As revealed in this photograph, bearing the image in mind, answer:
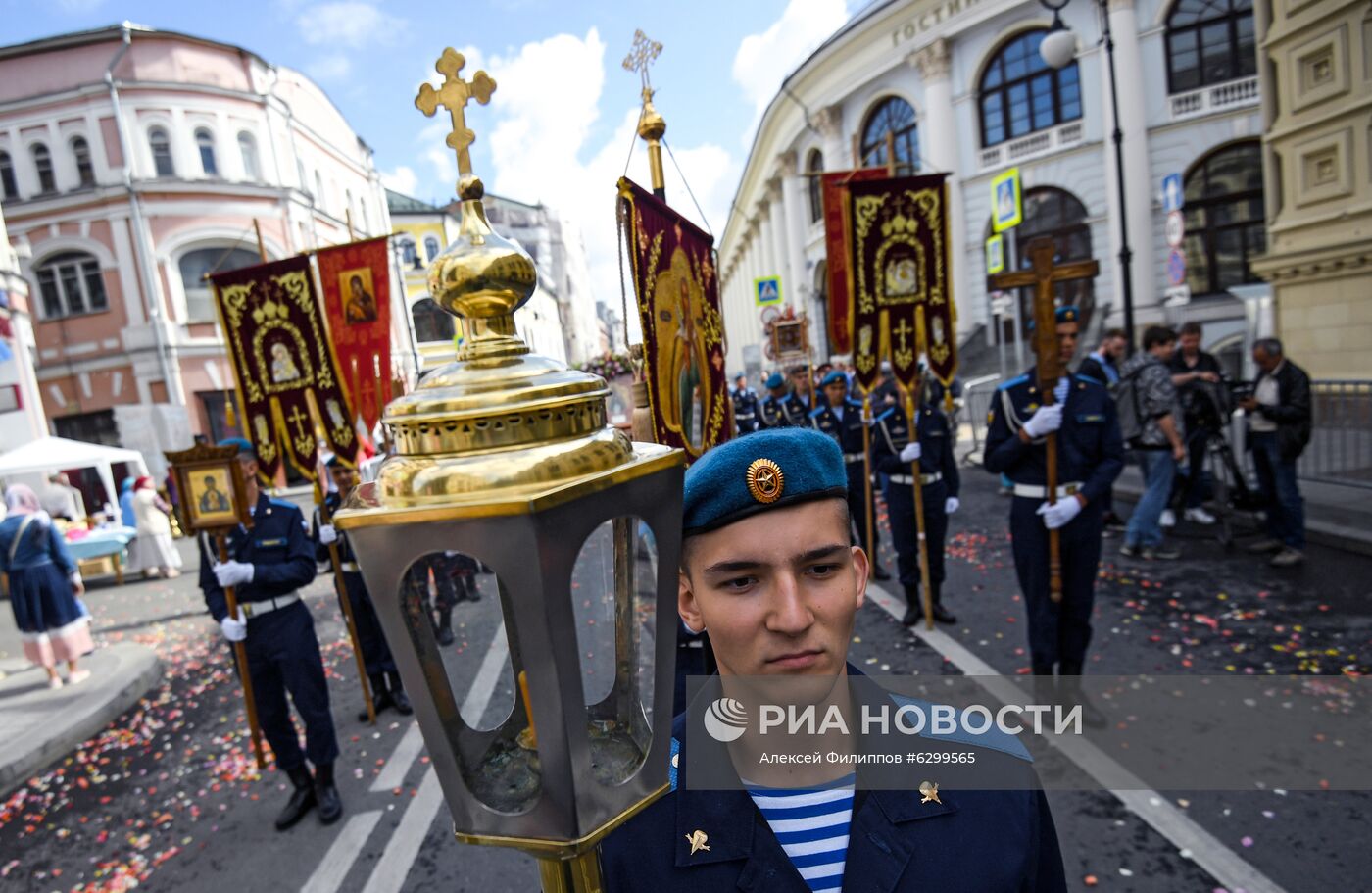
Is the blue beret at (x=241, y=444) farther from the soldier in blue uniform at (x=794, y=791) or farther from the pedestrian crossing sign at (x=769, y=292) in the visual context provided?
the pedestrian crossing sign at (x=769, y=292)

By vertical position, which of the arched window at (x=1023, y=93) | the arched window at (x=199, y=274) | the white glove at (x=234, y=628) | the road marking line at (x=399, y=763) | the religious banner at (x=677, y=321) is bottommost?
the road marking line at (x=399, y=763)

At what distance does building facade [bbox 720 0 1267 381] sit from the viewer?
2053 cm

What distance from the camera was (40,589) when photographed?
21.6 ft

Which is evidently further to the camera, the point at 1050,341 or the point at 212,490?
the point at 1050,341

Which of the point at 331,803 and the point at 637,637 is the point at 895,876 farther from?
the point at 331,803

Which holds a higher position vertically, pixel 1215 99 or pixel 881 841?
pixel 1215 99

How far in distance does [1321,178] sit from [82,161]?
100 ft

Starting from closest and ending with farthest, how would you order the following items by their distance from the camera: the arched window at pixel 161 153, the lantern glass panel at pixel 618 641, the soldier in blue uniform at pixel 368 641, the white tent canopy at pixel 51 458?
the lantern glass panel at pixel 618 641 < the soldier in blue uniform at pixel 368 641 < the white tent canopy at pixel 51 458 < the arched window at pixel 161 153

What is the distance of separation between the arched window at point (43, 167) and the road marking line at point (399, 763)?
86.3 feet

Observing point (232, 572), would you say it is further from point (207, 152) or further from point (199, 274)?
point (207, 152)

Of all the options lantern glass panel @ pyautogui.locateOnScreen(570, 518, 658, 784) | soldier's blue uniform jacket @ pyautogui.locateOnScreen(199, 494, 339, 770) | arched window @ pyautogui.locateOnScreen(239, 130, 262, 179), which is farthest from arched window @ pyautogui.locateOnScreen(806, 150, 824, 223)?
lantern glass panel @ pyautogui.locateOnScreen(570, 518, 658, 784)

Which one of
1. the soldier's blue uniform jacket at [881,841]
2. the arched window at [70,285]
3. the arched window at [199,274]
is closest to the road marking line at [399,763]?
the soldier's blue uniform jacket at [881,841]

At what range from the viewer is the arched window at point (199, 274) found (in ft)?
74.7

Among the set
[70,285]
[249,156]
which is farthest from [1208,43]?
[70,285]
